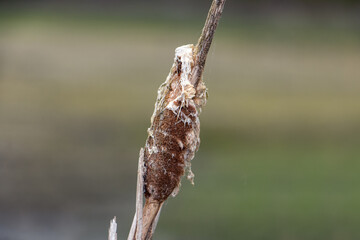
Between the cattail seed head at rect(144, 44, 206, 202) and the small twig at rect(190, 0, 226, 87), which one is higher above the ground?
the small twig at rect(190, 0, 226, 87)

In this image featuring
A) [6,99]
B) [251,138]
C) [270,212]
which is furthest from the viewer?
[6,99]

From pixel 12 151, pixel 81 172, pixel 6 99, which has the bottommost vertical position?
pixel 81 172

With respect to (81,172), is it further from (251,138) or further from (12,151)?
(251,138)

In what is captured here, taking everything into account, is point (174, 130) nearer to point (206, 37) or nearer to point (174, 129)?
point (174, 129)

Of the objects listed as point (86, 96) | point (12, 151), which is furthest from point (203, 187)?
point (86, 96)

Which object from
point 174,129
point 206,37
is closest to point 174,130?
point 174,129
